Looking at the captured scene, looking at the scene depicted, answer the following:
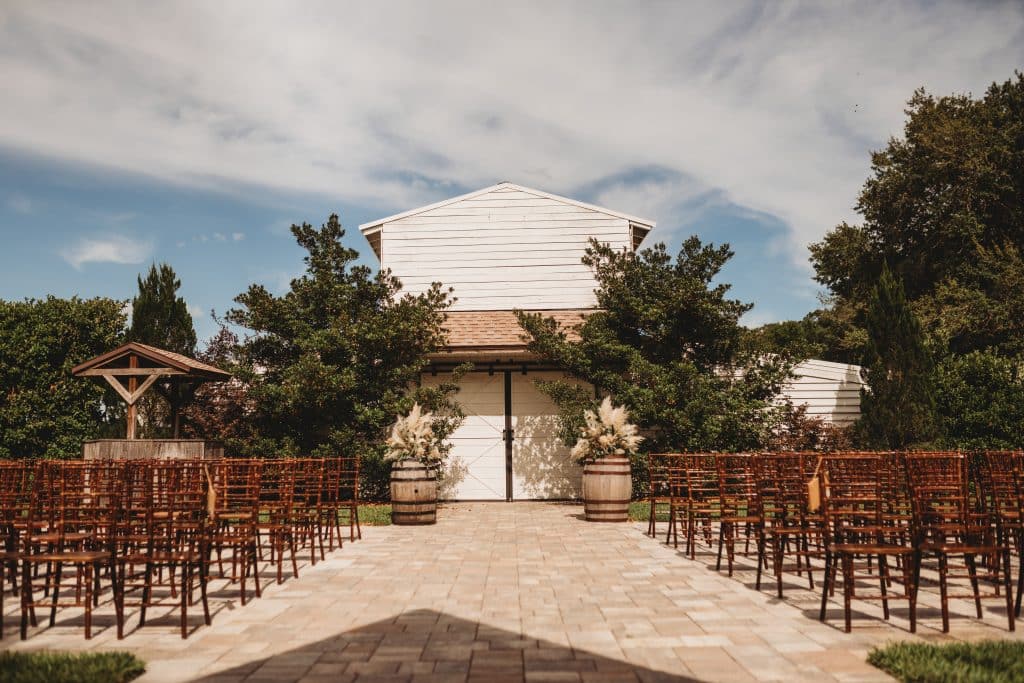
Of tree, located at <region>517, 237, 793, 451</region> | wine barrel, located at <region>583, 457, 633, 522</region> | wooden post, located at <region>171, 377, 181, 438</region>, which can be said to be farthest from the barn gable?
wine barrel, located at <region>583, 457, 633, 522</region>

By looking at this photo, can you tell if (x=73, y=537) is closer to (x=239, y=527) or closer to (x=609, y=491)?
(x=239, y=527)

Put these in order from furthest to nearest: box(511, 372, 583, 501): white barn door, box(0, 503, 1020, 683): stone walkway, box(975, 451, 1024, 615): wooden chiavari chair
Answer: box(511, 372, 583, 501): white barn door
box(975, 451, 1024, 615): wooden chiavari chair
box(0, 503, 1020, 683): stone walkway

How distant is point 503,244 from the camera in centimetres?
1662

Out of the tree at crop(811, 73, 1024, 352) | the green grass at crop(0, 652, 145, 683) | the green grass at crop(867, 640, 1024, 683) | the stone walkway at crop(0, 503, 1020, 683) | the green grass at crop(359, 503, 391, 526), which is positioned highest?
the tree at crop(811, 73, 1024, 352)

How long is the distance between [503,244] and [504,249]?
0.11 meters

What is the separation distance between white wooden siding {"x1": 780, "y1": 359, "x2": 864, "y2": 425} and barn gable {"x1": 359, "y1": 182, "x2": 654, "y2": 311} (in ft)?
15.1

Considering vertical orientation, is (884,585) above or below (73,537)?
below

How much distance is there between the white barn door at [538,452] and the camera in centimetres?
1536

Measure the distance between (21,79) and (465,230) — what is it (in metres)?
8.49

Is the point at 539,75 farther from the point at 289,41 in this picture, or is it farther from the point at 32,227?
the point at 32,227

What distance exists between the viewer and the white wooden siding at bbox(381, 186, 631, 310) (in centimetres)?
1642

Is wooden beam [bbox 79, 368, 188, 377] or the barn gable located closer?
wooden beam [bbox 79, 368, 188, 377]

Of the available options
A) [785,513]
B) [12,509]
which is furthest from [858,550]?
[12,509]

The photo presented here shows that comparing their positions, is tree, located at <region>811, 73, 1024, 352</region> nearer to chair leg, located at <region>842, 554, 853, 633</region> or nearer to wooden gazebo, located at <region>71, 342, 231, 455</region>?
chair leg, located at <region>842, 554, 853, 633</region>
